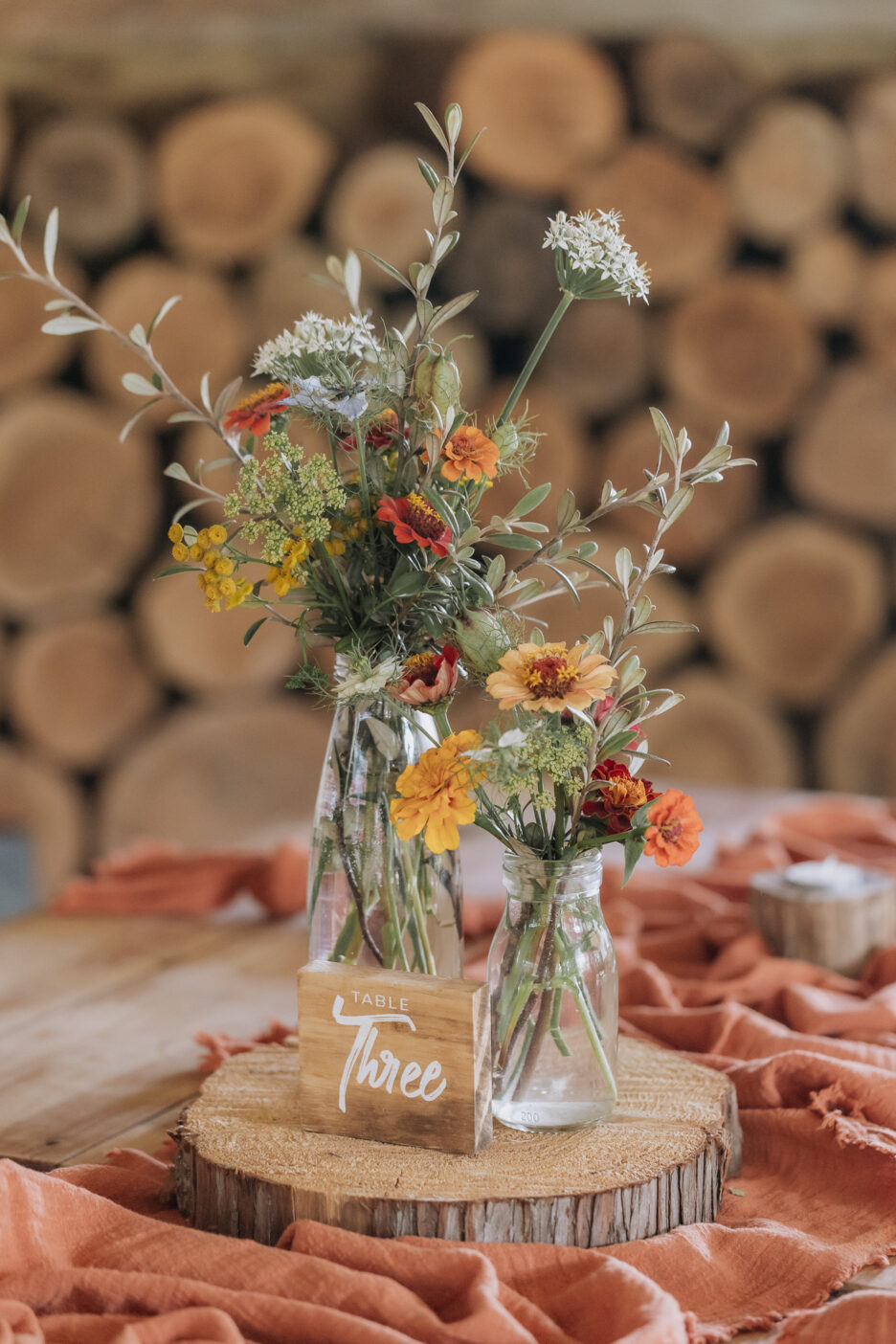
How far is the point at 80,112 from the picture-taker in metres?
2.65

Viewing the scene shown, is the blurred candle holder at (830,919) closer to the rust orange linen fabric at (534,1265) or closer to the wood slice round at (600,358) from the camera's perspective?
the rust orange linen fabric at (534,1265)

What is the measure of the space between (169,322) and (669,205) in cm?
98

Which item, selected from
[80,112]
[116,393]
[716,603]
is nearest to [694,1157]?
[716,603]

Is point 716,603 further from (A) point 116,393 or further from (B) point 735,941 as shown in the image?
(B) point 735,941

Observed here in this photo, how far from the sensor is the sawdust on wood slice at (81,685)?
2643 mm

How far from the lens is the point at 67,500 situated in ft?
8.55

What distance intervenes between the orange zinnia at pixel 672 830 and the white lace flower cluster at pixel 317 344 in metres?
0.30

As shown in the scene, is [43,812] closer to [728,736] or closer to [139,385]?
[728,736]

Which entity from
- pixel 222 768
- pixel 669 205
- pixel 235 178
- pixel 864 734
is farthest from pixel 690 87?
pixel 222 768

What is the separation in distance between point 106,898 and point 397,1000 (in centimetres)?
76

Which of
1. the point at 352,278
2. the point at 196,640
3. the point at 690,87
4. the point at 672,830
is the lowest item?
the point at 672,830

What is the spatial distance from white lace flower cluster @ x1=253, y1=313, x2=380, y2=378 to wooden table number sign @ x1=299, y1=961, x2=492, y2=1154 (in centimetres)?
35

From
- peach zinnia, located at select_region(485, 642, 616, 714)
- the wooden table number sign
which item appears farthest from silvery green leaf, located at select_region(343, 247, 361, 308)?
the wooden table number sign

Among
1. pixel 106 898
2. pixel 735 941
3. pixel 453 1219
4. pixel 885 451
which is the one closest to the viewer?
pixel 453 1219
